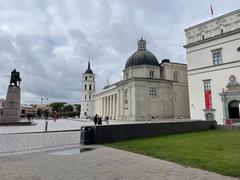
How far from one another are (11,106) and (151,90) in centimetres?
3389

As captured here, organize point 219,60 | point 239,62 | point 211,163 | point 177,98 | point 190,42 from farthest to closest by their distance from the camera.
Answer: point 177,98 → point 190,42 → point 219,60 → point 239,62 → point 211,163

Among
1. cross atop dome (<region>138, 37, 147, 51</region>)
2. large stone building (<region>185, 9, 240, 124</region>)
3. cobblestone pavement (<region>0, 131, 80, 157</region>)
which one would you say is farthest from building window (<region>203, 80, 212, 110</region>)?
cross atop dome (<region>138, 37, 147, 51</region>)

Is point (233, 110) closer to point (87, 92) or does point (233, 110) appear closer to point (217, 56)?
point (217, 56)

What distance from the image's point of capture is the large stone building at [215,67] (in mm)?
34375

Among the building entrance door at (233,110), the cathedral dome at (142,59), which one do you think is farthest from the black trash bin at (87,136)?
the cathedral dome at (142,59)

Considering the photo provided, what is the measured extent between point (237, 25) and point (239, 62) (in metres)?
6.17

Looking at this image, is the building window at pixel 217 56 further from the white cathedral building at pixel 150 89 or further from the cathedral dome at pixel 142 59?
the cathedral dome at pixel 142 59

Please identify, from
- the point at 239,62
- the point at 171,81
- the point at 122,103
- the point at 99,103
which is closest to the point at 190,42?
the point at 239,62

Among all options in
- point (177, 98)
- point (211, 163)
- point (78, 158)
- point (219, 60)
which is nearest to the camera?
point (211, 163)

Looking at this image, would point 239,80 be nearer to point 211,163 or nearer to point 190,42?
point 190,42

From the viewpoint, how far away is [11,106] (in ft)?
107

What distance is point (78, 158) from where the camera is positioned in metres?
8.22

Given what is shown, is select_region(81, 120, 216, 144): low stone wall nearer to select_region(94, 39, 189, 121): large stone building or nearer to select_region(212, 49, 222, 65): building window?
select_region(212, 49, 222, 65): building window

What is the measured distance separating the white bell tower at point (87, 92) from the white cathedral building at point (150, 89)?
36.3 meters
